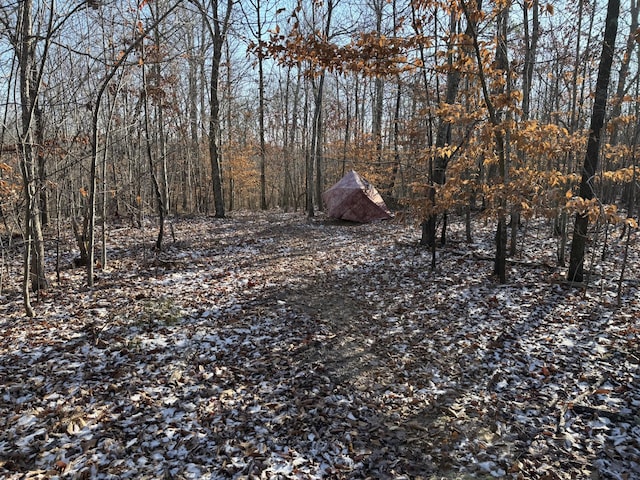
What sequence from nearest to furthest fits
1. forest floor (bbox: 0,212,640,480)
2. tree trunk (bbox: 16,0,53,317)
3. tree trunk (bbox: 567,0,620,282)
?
forest floor (bbox: 0,212,640,480)
tree trunk (bbox: 16,0,53,317)
tree trunk (bbox: 567,0,620,282)

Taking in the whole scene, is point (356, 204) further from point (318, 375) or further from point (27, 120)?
point (27, 120)

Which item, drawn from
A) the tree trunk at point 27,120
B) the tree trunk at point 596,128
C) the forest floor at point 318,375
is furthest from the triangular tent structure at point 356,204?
the tree trunk at point 27,120

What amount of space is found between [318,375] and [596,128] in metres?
6.54

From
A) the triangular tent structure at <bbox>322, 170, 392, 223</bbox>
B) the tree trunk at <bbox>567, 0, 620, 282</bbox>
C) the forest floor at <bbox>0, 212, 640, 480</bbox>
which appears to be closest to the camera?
the forest floor at <bbox>0, 212, 640, 480</bbox>

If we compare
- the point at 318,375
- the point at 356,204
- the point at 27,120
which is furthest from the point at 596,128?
the point at 27,120

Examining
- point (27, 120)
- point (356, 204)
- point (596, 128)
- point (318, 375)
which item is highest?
point (27, 120)

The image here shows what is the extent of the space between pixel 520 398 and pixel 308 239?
8.53 m

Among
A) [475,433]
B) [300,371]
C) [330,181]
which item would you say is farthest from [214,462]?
[330,181]

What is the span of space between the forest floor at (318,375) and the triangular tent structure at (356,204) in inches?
254

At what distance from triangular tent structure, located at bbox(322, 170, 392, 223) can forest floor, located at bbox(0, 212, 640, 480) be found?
646 cm

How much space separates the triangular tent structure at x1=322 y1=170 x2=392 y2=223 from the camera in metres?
14.9

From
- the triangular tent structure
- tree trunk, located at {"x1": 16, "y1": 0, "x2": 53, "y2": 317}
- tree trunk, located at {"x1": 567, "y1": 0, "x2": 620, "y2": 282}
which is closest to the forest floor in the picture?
tree trunk, located at {"x1": 16, "y1": 0, "x2": 53, "y2": 317}

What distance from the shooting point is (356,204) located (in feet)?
48.8

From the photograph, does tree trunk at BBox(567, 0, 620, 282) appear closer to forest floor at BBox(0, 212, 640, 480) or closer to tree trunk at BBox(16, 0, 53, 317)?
forest floor at BBox(0, 212, 640, 480)
